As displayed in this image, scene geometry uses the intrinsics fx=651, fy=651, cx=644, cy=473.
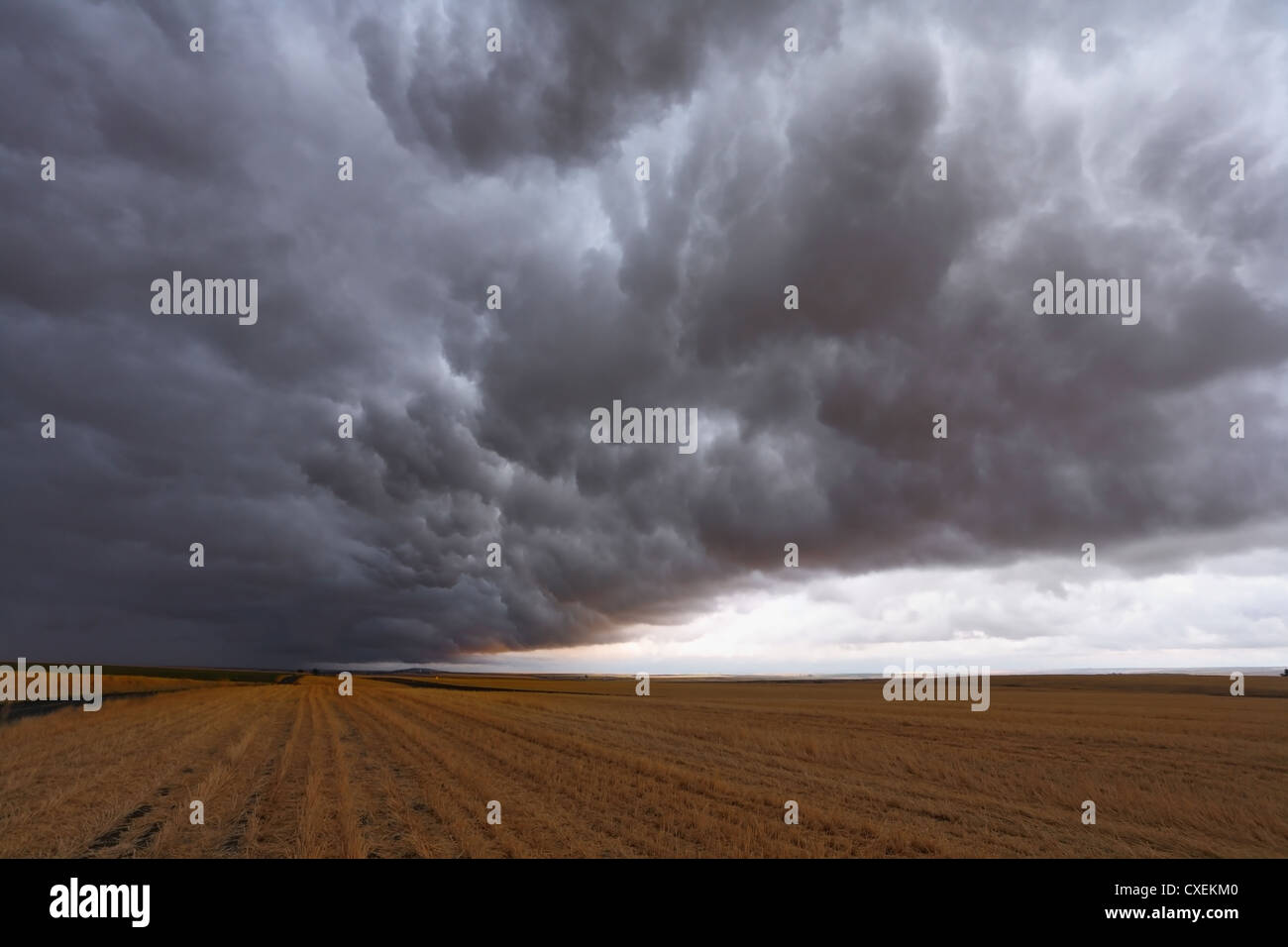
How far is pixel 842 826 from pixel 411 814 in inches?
353

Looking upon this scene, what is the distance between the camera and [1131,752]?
2434 cm

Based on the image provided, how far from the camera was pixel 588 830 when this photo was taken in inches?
498

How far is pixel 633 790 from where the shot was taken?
1666cm

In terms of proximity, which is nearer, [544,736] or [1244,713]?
[544,736]

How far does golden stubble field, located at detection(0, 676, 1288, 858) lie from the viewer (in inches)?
476

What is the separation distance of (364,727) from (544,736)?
10444mm

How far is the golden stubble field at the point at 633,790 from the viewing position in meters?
12.1
